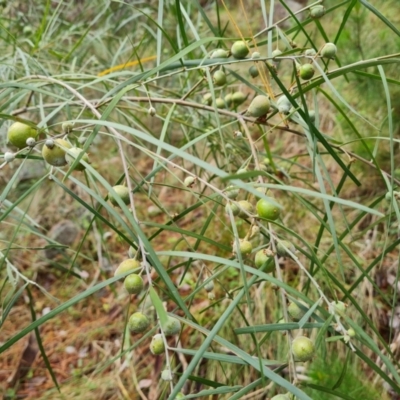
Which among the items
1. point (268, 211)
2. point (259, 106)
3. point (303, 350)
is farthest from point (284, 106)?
point (303, 350)

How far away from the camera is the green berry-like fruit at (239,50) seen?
0.49 metres

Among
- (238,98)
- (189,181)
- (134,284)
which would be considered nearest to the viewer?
(134,284)

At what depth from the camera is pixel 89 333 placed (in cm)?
168

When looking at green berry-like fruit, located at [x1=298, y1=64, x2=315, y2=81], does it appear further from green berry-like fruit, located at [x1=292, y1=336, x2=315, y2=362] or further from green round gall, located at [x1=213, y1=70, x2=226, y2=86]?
green berry-like fruit, located at [x1=292, y1=336, x2=315, y2=362]

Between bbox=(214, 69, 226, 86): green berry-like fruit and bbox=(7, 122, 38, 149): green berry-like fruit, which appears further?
bbox=(214, 69, 226, 86): green berry-like fruit

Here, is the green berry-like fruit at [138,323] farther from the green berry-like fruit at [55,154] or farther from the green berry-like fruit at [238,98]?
the green berry-like fruit at [238,98]

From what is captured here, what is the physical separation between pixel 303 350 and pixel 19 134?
0.28m

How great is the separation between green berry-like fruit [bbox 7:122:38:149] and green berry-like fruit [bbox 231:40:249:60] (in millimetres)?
223

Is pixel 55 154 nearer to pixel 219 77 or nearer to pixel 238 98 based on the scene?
pixel 219 77

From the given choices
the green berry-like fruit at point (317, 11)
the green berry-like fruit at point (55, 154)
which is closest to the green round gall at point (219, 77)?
the green berry-like fruit at point (317, 11)

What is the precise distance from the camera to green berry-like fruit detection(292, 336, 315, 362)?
35cm

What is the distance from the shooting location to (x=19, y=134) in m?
0.38

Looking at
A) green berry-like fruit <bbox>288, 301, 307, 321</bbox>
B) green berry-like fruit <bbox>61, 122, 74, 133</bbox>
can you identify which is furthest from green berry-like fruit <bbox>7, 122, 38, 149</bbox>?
green berry-like fruit <bbox>288, 301, 307, 321</bbox>

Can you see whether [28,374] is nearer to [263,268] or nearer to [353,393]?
[353,393]
